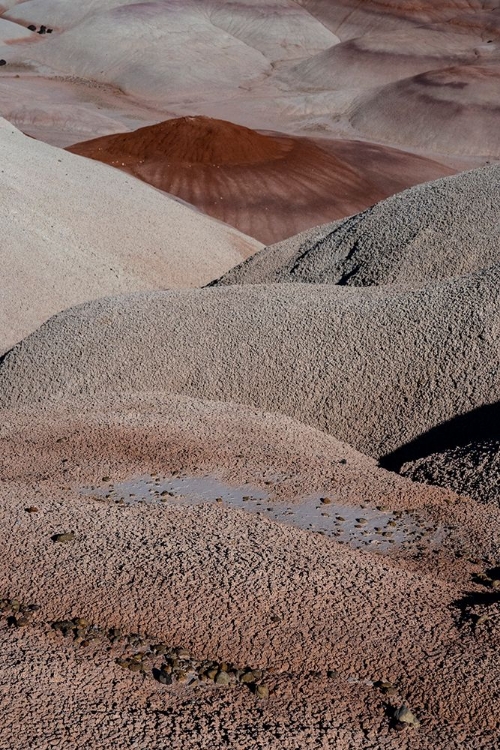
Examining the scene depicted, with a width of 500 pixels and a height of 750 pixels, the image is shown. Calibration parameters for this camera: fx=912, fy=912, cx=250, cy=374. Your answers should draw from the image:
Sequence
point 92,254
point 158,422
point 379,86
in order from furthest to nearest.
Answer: point 379,86 < point 92,254 < point 158,422

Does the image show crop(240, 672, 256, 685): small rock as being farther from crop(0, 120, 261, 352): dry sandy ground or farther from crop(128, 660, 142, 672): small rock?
crop(0, 120, 261, 352): dry sandy ground

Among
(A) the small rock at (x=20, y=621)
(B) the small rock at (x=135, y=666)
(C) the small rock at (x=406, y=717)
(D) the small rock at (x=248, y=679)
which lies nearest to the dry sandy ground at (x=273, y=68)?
(A) the small rock at (x=20, y=621)

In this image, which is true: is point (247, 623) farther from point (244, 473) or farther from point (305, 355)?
point (305, 355)

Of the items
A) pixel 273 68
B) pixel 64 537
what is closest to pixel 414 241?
pixel 64 537

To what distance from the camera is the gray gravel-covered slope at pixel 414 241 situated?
8.34 meters

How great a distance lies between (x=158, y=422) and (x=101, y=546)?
6.92ft

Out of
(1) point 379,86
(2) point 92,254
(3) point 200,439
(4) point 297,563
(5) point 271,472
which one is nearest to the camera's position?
(4) point 297,563

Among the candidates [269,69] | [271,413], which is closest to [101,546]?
[271,413]

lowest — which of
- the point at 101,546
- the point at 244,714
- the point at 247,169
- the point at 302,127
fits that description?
the point at 302,127

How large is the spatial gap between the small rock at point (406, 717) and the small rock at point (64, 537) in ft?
5.16

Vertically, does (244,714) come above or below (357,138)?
above

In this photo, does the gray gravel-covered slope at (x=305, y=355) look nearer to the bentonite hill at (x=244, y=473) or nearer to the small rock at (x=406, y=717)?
the bentonite hill at (x=244, y=473)

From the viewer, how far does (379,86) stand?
3591 cm

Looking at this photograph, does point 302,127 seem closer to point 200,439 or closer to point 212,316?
point 212,316
